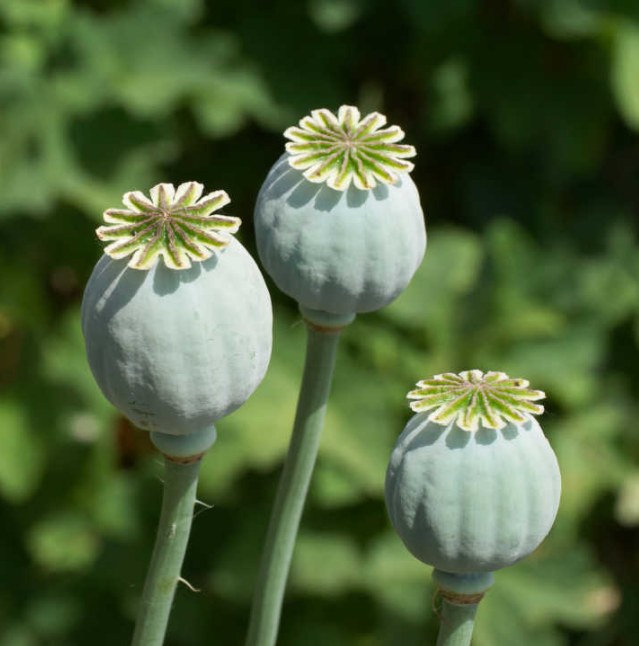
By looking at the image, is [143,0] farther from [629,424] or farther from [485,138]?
[629,424]

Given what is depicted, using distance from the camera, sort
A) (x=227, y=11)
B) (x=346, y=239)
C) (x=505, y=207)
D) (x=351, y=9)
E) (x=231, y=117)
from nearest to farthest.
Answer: (x=346, y=239)
(x=231, y=117)
(x=351, y=9)
(x=227, y=11)
(x=505, y=207)

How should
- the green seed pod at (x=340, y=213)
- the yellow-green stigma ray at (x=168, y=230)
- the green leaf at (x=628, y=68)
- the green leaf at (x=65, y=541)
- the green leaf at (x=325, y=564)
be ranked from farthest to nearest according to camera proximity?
the green leaf at (x=628, y=68) → the green leaf at (x=65, y=541) → the green leaf at (x=325, y=564) → the green seed pod at (x=340, y=213) → the yellow-green stigma ray at (x=168, y=230)

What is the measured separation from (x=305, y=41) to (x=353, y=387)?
1123 millimetres

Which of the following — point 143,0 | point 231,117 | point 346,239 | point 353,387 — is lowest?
point 346,239

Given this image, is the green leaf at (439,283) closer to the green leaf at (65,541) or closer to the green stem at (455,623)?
the green leaf at (65,541)

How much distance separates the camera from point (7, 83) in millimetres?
2438

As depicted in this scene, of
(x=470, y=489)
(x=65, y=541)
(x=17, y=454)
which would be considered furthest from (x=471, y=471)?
(x=65, y=541)

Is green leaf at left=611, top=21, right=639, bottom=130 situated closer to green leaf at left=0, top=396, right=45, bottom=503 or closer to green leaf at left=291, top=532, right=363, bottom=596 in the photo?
green leaf at left=291, top=532, right=363, bottom=596

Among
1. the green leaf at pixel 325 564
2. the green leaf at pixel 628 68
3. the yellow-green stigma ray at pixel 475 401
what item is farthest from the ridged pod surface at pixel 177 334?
the green leaf at pixel 628 68

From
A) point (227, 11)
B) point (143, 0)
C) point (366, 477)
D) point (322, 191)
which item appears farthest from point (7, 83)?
point (322, 191)

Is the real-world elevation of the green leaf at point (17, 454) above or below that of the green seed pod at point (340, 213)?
above

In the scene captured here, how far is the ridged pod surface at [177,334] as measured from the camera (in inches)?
25.6

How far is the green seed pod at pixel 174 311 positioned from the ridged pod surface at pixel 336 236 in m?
0.08

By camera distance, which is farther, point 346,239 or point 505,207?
point 505,207
